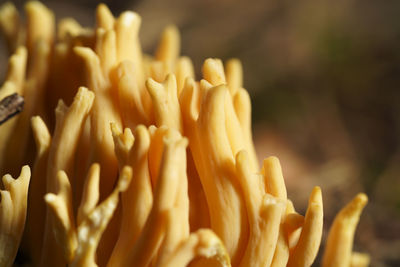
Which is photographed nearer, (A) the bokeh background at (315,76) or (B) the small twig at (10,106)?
(B) the small twig at (10,106)

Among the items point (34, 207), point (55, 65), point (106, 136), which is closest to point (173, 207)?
point (106, 136)

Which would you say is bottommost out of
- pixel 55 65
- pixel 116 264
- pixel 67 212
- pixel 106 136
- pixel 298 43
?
pixel 116 264

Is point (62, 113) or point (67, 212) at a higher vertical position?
point (62, 113)

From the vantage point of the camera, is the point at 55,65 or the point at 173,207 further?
the point at 55,65

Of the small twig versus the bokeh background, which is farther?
the bokeh background

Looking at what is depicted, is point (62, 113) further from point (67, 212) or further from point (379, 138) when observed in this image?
point (379, 138)
